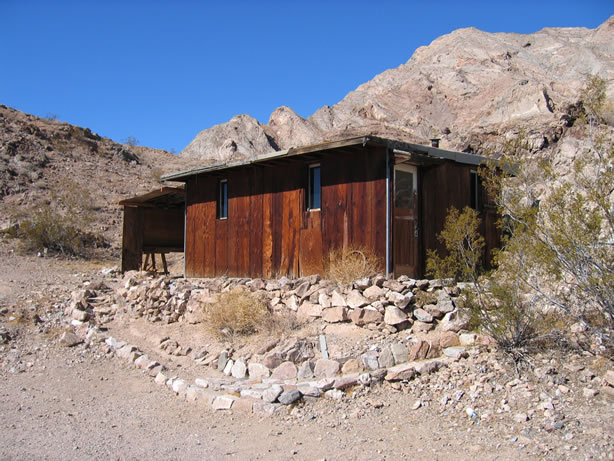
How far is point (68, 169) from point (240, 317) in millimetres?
23914

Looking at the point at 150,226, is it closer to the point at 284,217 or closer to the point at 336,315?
the point at 284,217

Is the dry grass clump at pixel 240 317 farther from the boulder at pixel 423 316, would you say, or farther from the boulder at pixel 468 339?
the boulder at pixel 468 339

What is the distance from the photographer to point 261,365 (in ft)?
27.6

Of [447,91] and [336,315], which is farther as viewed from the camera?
[447,91]

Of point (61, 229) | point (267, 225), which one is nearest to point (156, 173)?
point (61, 229)

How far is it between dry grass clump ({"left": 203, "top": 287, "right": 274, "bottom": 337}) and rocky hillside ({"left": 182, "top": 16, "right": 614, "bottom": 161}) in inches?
1234

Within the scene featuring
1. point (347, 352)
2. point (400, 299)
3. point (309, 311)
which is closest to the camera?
point (347, 352)

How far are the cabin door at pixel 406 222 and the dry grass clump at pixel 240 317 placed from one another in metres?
2.77

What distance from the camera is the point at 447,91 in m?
51.7

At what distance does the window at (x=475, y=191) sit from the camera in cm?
1282

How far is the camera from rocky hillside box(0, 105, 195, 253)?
25.2 meters

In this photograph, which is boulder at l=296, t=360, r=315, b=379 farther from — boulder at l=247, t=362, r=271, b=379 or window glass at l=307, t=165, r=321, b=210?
window glass at l=307, t=165, r=321, b=210

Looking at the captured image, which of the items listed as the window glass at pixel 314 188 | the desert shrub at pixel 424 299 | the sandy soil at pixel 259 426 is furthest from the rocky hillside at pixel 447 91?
the sandy soil at pixel 259 426

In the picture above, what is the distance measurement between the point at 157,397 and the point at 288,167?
6.07 meters
